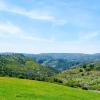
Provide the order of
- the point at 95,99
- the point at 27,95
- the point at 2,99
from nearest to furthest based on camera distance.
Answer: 1. the point at 2,99
2. the point at 27,95
3. the point at 95,99

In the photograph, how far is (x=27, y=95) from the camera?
113 ft

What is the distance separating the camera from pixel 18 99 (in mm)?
30672

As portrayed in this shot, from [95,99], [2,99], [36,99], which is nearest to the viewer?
[2,99]

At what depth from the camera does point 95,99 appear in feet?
124

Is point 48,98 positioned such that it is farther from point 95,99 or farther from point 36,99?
point 95,99

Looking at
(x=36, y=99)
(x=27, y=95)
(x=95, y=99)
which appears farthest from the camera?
(x=95, y=99)

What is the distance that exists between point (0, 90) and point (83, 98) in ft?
34.1

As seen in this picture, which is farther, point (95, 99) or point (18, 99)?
point (95, 99)

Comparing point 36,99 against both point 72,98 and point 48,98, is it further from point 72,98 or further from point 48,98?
point 72,98

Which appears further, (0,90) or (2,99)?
(0,90)

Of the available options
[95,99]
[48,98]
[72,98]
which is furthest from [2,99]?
[95,99]

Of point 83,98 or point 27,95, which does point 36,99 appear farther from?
point 83,98

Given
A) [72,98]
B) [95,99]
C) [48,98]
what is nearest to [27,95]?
[48,98]

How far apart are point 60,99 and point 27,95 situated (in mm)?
3830
